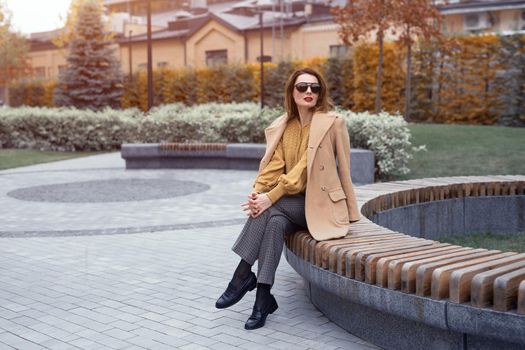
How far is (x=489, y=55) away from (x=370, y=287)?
21414 millimetres

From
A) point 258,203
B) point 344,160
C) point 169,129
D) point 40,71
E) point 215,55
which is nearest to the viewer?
point 258,203

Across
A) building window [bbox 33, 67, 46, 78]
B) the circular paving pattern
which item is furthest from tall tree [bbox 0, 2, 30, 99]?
the circular paving pattern

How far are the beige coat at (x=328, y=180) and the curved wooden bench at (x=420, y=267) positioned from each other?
0.12 meters

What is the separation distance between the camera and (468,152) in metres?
14.5

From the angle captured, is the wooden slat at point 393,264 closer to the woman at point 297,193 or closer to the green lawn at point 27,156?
the woman at point 297,193

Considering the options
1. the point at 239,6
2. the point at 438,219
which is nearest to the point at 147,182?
the point at 438,219

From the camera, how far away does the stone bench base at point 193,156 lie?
577 inches

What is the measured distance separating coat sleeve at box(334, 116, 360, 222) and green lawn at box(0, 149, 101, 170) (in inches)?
535

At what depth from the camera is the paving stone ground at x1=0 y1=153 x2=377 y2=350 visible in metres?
4.46

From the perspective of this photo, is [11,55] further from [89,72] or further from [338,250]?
[338,250]

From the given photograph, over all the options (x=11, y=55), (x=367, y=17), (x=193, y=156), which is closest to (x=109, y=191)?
(x=193, y=156)

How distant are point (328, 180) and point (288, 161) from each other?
43 cm

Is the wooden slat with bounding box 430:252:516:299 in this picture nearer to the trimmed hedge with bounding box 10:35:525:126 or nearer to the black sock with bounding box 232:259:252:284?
the black sock with bounding box 232:259:252:284

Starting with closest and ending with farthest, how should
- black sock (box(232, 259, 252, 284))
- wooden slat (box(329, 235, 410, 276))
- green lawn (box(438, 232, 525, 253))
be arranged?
wooden slat (box(329, 235, 410, 276)) < black sock (box(232, 259, 252, 284)) < green lawn (box(438, 232, 525, 253))
